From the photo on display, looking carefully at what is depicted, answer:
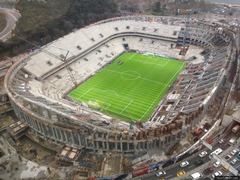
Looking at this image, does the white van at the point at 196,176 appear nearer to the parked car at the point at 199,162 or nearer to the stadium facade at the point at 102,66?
the parked car at the point at 199,162

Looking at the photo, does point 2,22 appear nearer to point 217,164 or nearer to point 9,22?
point 9,22

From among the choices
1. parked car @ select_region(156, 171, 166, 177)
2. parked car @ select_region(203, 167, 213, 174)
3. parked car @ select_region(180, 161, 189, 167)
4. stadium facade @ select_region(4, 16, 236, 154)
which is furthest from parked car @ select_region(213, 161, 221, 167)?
parked car @ select_region(156, 171, 166, 177)

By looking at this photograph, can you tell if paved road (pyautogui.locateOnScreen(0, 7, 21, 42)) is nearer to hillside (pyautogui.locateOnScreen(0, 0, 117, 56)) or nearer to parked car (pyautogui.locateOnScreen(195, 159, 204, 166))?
hillside (pyautogui.locateOnScreen(0, 0, 117, 56))

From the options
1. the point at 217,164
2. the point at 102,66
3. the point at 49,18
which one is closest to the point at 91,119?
the point at 217,164

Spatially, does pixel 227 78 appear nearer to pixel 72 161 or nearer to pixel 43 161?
pixel 72 161

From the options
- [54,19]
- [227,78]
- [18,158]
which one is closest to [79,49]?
[54,19]
